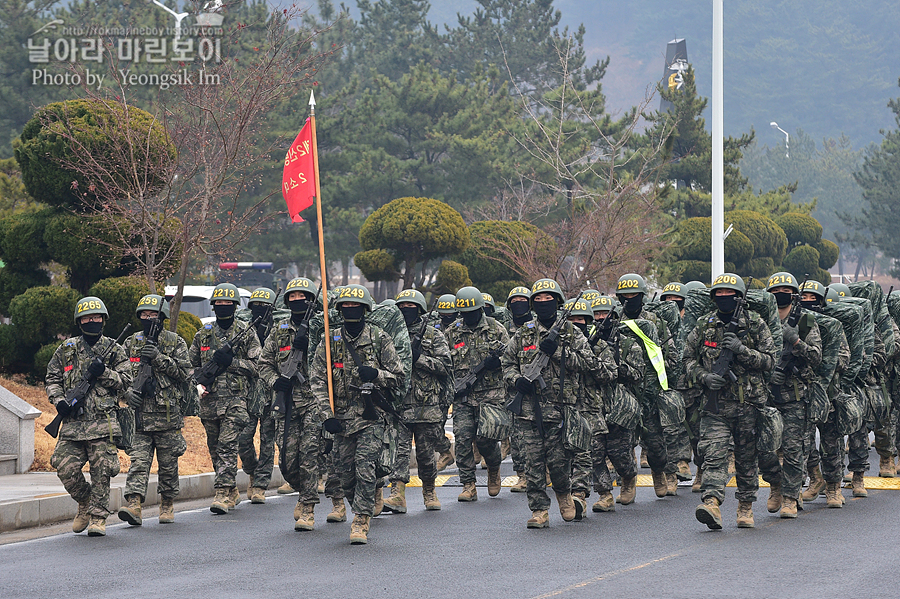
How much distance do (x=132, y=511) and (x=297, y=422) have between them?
1.68m

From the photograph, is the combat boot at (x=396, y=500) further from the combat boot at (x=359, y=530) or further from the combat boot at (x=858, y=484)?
the combat boot at (x=858, y=484)

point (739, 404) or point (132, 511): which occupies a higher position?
point (739, 404)

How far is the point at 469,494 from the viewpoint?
40.9 feet

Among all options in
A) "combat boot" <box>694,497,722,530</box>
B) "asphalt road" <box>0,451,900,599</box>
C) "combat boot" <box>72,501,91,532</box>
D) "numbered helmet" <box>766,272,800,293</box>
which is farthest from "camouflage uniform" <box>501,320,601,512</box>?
"combat boot" <box>72,501,91,532</box>

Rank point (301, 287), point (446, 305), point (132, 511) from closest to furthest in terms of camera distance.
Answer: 1. point (132, 511)
2. point (301, 287)
3. point (446, 305)

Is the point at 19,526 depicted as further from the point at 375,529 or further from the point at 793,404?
the point at 793,404

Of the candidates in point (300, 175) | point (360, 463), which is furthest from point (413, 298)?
point (360, 463)

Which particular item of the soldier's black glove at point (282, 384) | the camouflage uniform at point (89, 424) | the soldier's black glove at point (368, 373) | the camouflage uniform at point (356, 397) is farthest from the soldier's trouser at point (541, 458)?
the camouflage uniform at point (89, 424)

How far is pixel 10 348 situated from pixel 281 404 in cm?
808

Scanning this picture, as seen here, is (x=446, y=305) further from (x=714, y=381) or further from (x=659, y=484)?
(x=714, y=381)

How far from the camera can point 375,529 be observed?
1042 cm

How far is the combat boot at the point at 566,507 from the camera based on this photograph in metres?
10.6

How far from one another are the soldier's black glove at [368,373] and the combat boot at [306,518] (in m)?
1.46

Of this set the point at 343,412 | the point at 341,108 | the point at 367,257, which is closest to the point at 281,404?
the point at 343,412
